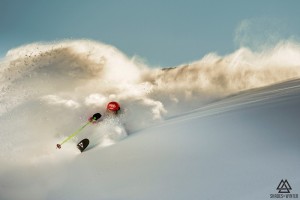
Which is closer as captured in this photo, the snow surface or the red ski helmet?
the snow surface

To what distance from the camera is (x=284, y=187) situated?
5.39 metres

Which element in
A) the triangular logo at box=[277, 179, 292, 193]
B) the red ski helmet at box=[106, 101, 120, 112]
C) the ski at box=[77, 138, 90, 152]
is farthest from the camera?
the red ski helmet at box=[106, 101, 120, 112]

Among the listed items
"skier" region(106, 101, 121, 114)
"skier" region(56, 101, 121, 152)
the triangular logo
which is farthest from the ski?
the triangular logo

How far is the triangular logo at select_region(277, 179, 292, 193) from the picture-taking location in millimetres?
5324

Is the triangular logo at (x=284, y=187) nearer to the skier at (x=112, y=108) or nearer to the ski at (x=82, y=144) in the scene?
the ski at (x=82, y=144)

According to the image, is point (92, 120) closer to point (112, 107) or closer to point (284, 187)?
point (112, 107)

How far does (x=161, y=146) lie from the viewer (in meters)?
8.61

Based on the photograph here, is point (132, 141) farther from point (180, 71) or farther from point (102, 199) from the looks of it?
point (180, 71)

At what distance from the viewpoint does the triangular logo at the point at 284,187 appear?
532 centimetres

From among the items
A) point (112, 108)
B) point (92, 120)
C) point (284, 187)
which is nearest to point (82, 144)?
point (92, 120)

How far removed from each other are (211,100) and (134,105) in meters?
3.62

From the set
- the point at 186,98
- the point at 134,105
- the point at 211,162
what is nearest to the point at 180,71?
the point at 186,98

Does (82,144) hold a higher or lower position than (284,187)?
higher

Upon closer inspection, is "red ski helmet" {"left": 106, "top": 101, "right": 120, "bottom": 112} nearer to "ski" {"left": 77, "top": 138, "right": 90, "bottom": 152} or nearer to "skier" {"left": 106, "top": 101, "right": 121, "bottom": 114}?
"skier" {"left": 106, "top": 101, "right": 121, "bottom": 114}
